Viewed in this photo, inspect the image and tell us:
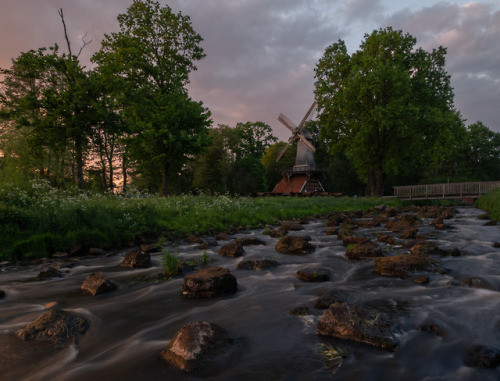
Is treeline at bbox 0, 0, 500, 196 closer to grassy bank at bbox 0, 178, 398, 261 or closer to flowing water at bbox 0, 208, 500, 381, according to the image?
grassy bank at bbox 0, 178, 398, 261

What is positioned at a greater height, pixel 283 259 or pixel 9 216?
pixel 9 216

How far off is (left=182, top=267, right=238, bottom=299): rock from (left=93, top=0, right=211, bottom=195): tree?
21.9 metres

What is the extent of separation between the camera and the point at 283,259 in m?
8.10

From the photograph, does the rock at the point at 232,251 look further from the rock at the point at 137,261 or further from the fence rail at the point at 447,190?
the fence rail at the point at 447,190

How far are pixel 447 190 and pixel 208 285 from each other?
35.2 meters

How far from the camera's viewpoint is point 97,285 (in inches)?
229

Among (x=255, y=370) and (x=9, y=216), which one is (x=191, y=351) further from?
(x=9, y=216)

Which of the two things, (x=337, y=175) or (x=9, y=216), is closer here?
(x=9, y=216)

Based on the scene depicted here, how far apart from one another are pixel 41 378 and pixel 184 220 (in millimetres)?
10947

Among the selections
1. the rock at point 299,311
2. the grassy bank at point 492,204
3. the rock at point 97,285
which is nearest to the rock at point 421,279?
the rock at point 299,311

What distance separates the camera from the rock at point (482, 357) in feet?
9.96

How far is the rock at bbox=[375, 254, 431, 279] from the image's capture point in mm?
6077

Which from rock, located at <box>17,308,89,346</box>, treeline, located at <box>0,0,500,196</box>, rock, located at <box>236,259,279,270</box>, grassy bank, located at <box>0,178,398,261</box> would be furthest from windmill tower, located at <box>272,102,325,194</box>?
rock, located at <box>17,308,89,346</box>

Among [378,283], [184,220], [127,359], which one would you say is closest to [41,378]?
[127,359]
